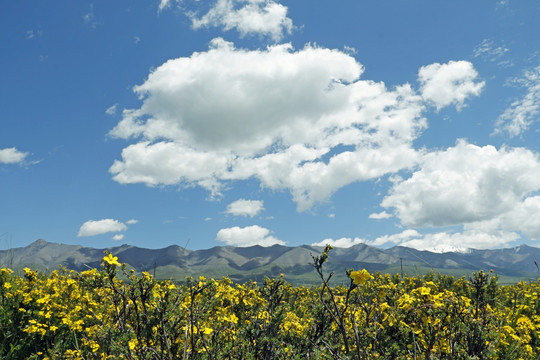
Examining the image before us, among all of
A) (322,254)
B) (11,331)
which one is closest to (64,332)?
(11,331)

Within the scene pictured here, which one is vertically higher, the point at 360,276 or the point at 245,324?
the point at 360,276

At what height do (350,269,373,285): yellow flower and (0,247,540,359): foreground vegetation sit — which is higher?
(350,269,373,285): yellow flower

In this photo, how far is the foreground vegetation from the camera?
346 cm

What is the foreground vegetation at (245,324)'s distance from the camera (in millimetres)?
3457

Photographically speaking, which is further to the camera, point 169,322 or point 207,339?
point 207,339

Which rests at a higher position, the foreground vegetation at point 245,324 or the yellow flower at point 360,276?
the yellow flower at point 360,276

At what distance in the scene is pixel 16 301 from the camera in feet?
24.8

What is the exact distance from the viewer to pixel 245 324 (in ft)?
17.5

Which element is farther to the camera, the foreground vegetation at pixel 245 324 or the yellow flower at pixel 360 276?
the foreground vegetation at pixel 245 324

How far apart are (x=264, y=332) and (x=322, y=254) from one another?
232 centimetres

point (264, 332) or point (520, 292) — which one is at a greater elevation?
point (264, 332)

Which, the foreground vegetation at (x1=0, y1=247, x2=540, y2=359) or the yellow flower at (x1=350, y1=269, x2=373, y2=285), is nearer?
the yellow flower at (x1=350, y1=269, x2=373, y2=285)

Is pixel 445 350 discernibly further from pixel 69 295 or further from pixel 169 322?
pixel 69 295

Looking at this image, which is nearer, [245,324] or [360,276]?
[360,276]
